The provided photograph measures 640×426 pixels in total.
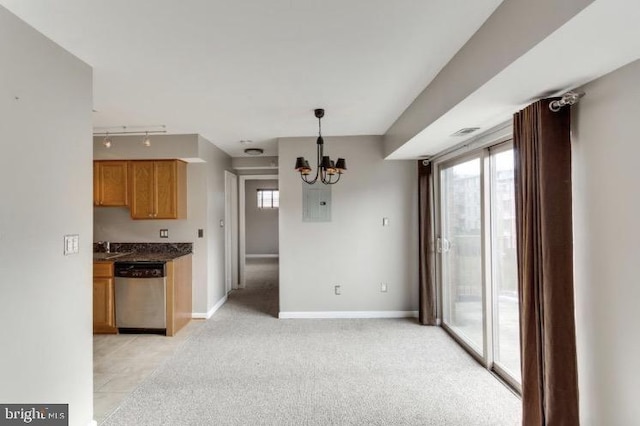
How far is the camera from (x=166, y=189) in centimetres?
416

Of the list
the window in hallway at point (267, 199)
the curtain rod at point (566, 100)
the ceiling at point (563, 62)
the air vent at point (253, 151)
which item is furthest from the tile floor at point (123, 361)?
the window in hallway at point (267, 199)

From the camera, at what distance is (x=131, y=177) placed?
4.12 meters

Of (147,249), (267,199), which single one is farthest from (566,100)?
(267,199)

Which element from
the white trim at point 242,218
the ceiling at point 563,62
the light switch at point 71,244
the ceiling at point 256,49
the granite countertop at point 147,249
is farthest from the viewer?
the white trim at point 242,218

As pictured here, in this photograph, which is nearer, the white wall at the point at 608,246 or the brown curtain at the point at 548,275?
the white wall at the point at 608,246

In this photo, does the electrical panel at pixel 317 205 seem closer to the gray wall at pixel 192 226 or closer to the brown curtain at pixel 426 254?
the brown curtain at pixel 426 254

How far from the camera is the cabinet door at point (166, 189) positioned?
4137mm

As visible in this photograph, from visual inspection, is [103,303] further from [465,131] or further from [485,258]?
[465,131]

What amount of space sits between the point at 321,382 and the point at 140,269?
2577 mm

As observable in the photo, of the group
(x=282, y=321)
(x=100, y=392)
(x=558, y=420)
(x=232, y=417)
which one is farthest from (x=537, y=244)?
(x=100, y=392)

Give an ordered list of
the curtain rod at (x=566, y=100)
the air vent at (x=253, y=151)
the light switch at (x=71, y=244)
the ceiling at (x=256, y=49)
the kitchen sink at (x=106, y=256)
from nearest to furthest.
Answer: the ceiling at (x=256, y=49)
the curtain rod at (x=566, y=100)
the light switch at (x=71, y=244)
the kitchen sink at (x=106, y=256)
the air vent at (x=253, y=151)

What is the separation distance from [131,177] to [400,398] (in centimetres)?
416

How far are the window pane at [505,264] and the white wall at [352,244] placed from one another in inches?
58.0

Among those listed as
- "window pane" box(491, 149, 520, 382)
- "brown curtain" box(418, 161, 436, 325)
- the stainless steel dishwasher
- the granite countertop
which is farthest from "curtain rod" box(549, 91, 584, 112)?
the granite countertop
